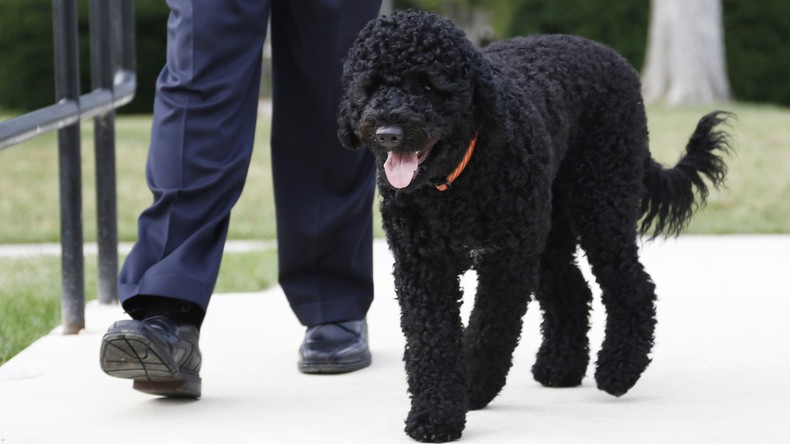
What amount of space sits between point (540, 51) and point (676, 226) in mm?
876

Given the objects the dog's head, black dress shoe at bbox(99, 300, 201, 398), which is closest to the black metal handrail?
black dress shoe at bbox(99, 300, 201, 398)

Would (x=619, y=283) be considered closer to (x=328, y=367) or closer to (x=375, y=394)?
(x=375, y=394)

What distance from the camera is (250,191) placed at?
1028 cm

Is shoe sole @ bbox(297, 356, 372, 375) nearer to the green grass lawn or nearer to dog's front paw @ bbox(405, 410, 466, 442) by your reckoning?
dog's front paw @ bbox(405, 410, 466, 442)

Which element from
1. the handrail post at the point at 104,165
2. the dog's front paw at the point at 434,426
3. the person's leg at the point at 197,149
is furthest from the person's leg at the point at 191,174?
the handrail post at the point at 104,165

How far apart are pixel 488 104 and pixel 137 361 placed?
1.16 m

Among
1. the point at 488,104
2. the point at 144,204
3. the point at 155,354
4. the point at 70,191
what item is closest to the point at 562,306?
the point at 488,104

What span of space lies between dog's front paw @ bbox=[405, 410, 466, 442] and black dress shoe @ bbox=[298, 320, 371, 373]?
0.84m

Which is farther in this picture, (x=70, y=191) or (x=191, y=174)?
(x=70, y=191)

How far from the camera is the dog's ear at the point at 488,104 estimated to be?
3066mm

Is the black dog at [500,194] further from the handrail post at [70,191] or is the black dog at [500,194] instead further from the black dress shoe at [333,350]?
the handrail post at [70,191]

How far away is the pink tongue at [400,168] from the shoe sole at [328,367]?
A: 1.18 metres

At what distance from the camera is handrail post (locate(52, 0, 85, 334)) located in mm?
4566

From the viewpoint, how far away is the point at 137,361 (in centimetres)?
330
